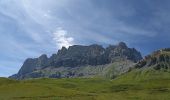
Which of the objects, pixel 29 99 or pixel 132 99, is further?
pixel 132 99

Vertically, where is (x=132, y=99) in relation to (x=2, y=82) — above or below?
below

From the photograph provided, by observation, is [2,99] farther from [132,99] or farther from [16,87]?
[132,99]

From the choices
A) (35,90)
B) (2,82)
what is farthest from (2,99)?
(2,82)

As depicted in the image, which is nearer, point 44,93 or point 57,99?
point 57,99

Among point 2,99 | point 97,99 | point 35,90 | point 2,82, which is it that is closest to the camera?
point 2,99

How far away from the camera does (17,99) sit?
102 m

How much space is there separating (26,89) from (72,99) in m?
33.1

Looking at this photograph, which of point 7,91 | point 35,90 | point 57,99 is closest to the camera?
point 57,99

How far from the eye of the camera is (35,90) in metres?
132

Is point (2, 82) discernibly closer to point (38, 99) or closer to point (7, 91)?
point (7, 91)

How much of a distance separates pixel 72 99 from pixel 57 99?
4.93 meters

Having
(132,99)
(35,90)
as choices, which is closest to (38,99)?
(35,90)

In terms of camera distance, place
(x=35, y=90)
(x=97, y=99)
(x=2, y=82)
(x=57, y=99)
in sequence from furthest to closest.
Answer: (x=2, y=82) < (x=35, y=90) < (x=97, y=99) < (x=57, y=99)

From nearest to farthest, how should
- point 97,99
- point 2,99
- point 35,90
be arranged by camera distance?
1. point 2,99
2. point 97,99
3. point 35,90
